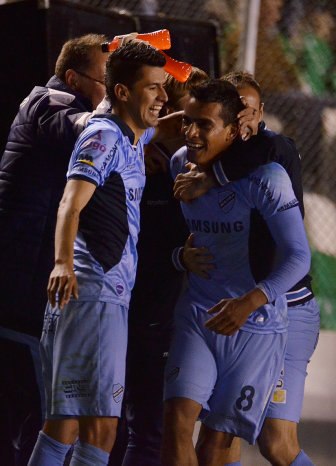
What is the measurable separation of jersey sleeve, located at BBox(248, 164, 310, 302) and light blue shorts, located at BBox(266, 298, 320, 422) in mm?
404

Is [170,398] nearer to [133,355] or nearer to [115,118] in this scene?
[133,355]

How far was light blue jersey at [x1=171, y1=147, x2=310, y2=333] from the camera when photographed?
254 centimetres

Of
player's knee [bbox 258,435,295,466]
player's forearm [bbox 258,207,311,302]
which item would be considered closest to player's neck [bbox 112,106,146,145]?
player's forearm [bbox 258,207,311,302]

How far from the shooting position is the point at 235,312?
246 cm

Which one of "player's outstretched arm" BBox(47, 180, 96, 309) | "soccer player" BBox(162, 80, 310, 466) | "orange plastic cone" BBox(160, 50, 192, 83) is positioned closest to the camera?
"player's outstretched arm" BBox(47, 180, 96, 309)

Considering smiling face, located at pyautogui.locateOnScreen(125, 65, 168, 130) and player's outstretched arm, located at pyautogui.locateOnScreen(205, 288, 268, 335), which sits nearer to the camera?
player's outstretched arm, located at pyautogui.locateOnScreen(205, 288, 268, 335)

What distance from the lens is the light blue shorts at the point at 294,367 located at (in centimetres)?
290

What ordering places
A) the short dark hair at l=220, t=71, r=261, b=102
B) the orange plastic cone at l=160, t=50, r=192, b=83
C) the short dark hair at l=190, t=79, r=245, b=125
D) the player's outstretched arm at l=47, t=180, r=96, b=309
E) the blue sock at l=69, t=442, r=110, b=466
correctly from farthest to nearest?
the short dark hair at l=220, t=71, r=261, b=102 → the orange plastic cone at l=160, t=50, r=192, b=83 → the short dark hair at l=190, t=79, r=245, b=125 → the blue sock at l=69, t=442, r=110, b=466 → the player's outstretched arm at l=47, t=180, r=96, b=309

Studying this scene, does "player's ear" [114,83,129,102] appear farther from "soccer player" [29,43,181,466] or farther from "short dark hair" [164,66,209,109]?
"short dark hair" [164,66,209,109]

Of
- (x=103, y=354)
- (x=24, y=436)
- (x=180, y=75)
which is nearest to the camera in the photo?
(x=103, y=354)

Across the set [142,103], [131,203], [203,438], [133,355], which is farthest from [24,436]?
[142,103]

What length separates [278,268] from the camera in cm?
253

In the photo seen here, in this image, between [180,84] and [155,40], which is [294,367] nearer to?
[180,84]

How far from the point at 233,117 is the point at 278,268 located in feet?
1.74
